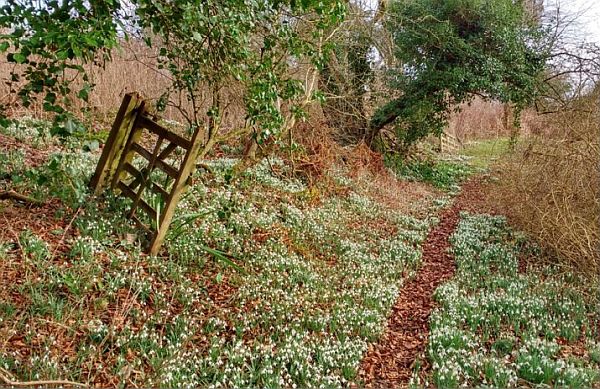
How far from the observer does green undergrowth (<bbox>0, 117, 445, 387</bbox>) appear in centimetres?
381

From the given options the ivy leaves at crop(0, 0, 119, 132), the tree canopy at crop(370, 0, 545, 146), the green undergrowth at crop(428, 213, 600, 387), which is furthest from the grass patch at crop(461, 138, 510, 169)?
the ivy leaves at crop(0, 0, 119, 132)

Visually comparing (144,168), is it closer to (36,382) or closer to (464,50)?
(36,382)

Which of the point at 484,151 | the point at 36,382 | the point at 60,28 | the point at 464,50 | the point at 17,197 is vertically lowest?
the point at 36,382

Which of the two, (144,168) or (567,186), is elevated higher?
(567,186)

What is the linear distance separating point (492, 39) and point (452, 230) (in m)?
6.90

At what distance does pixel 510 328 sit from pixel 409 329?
1126mm

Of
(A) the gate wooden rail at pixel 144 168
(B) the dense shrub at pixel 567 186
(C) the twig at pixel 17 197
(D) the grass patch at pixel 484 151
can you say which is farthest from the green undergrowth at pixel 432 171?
(C) the twig at pixel 17 197

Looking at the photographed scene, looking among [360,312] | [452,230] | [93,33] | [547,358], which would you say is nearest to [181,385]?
[360,312]

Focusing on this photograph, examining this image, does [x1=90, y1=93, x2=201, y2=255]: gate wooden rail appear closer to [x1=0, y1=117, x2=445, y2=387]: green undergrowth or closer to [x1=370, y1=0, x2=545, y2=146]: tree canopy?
[x1=0, y1=117, x2=445, y2=387]: green undergrowth

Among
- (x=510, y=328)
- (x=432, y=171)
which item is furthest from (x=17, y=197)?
(x=432, y=171)

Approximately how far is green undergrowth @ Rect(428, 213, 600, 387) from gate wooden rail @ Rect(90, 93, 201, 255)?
3349mm

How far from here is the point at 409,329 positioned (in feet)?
17.2

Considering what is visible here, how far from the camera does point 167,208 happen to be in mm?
5465

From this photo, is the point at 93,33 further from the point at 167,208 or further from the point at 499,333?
the point at 499,333
